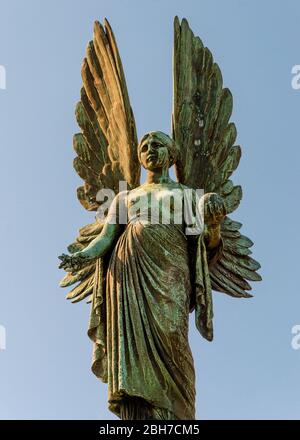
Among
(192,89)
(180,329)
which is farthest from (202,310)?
(192,89)

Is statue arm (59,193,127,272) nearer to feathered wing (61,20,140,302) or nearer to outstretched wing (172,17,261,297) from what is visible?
feathered wing (61,20,140,302)

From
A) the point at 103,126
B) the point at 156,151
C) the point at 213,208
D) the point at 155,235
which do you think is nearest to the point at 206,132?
the point at 156,151

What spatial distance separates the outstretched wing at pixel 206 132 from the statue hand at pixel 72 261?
2.01 metres

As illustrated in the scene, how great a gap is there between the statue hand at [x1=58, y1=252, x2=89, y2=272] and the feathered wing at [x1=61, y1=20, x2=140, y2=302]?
59 cm

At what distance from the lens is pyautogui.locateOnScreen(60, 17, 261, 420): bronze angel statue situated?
1170cm

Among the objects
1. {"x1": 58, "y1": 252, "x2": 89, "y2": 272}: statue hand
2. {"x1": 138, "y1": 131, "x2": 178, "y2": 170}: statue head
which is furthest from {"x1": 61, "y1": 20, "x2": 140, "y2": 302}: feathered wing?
{"x1": 58, "y1": 252, "x2": 89, "y2": 272}: statue hand

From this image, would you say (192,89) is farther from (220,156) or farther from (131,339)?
(131,339)

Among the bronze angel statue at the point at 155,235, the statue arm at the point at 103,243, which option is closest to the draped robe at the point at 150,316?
the bronze angel statue at the point at 155,235

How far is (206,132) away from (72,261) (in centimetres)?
292

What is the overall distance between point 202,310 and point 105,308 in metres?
1.13

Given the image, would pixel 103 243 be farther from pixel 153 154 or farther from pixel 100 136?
pixel 100 136

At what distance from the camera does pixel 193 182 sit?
1377cm

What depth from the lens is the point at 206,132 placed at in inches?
550
